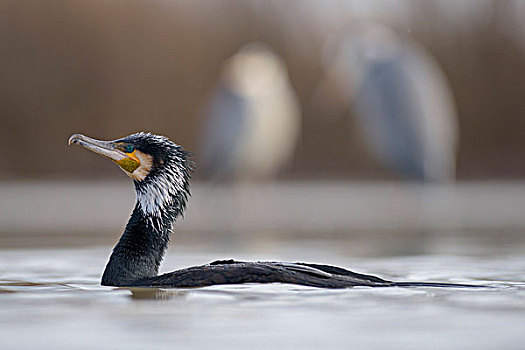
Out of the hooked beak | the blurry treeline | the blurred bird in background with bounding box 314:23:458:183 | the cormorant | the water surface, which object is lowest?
the water surface

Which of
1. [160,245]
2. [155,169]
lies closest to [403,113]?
[155,169]

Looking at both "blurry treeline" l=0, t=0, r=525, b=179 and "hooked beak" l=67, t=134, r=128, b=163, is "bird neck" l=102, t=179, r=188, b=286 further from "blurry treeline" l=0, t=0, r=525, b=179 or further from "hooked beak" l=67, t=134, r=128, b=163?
"blurry treeline" l=0, t=0, r=525, b=179

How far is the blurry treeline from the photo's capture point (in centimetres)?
1797

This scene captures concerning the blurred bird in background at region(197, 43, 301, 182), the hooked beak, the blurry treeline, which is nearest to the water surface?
the hooked beak

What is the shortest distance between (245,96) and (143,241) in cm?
831

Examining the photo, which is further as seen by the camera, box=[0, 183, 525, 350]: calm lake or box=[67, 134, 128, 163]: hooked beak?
box=[67, 134, 128, 163]: hooked beak

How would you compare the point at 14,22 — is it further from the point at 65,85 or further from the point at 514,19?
the point at 514,19

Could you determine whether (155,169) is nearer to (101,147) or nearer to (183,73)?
(101,147)

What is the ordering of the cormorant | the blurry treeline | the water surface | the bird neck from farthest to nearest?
the blurry treeline
the bird neck
the cormorant
the water surface

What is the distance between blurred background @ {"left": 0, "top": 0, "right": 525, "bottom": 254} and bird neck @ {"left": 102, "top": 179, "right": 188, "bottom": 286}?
7389 mm

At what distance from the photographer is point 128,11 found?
19.6 meters

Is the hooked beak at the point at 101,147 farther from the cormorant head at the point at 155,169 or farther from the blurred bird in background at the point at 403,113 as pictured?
the blurred bird in background at the point at 403,113

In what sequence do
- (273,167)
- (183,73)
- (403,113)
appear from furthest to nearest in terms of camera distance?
1. (183,73)
2. (273,167)
3. (403,113)

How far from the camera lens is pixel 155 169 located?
5070mm
